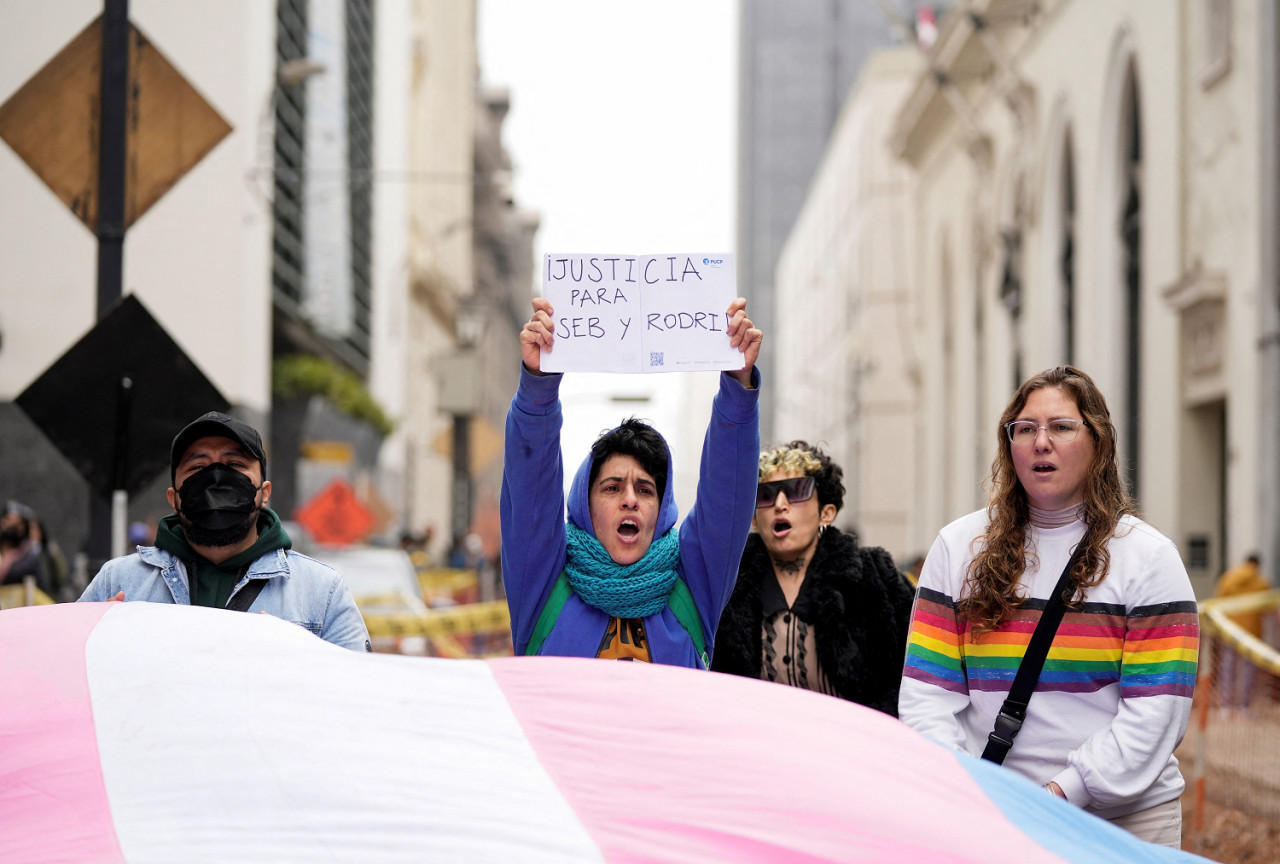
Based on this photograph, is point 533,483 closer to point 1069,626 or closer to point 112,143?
point 1069,626

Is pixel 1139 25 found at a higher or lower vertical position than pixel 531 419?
higher

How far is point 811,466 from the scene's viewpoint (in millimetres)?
4836

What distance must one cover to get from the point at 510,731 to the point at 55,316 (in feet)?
74.1

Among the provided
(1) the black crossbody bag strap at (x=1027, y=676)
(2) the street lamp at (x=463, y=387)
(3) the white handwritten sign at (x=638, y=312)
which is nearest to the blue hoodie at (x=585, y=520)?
(3) the white handwritten sign at (x=638, y=312)

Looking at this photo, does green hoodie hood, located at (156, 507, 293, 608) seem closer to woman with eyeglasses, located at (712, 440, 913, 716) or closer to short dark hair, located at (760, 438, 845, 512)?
woman with eyeglasses, located at (712, 440, 913, 716)

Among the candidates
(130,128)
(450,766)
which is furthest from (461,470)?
(450,766)

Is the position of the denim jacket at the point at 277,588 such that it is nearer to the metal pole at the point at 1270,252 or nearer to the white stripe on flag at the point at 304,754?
the white stripe on flag at the point at 304,754

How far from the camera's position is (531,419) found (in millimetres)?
4094

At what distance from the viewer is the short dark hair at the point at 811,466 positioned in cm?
481

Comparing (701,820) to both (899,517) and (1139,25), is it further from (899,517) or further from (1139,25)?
(899,517)

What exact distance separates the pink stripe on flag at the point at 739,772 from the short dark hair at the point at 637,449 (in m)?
1.13

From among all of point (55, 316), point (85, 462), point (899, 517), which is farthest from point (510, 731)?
point (899, 517)

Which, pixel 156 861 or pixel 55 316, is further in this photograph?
pixel 55 316

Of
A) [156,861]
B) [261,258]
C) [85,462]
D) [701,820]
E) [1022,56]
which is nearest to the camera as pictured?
[156,861]
